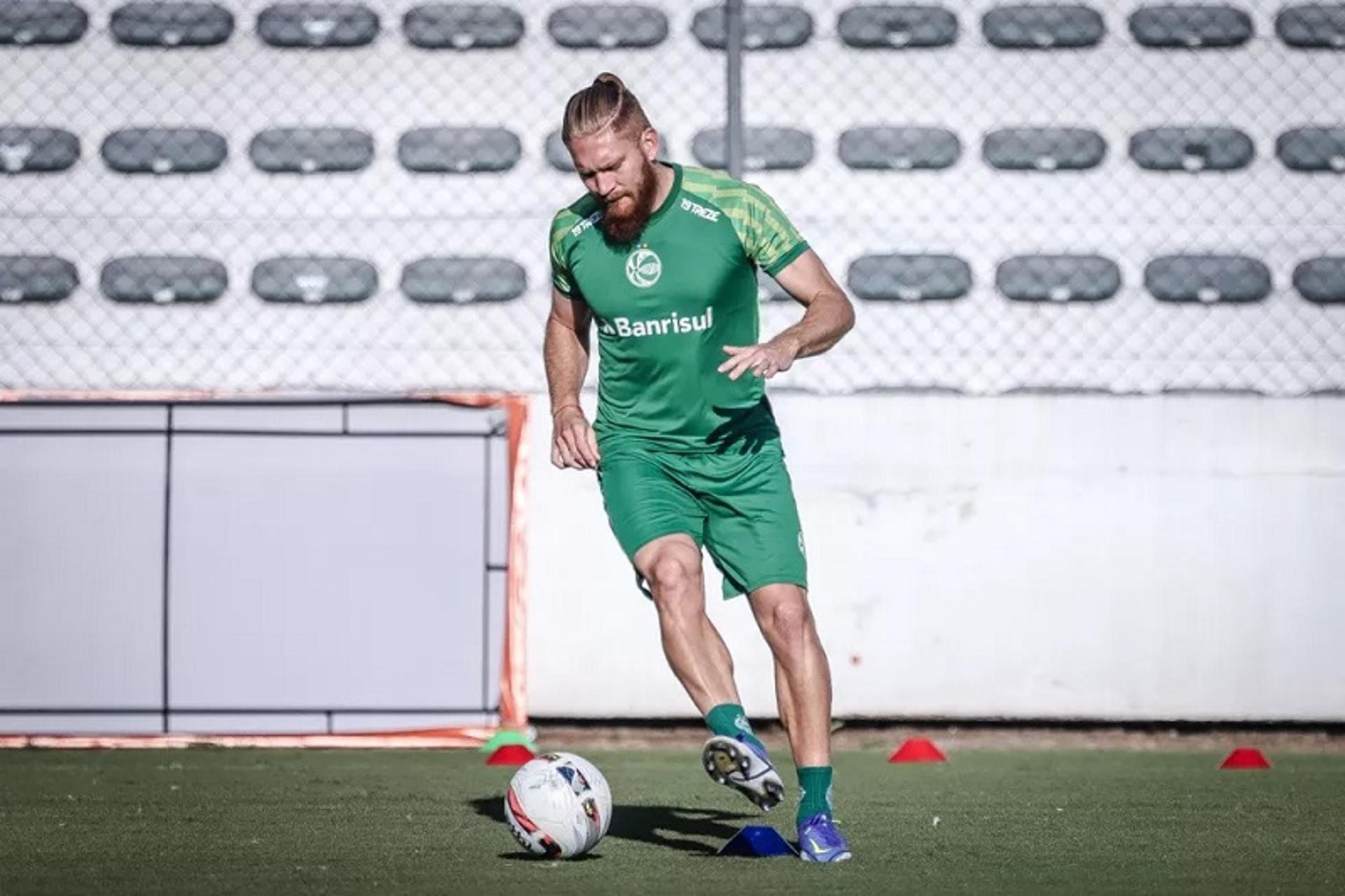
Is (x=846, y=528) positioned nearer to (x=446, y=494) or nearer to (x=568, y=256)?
(x=446, y=494)

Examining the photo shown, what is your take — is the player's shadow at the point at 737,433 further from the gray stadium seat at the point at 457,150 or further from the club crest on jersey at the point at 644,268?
the gray stadium seat at the point at 457,150

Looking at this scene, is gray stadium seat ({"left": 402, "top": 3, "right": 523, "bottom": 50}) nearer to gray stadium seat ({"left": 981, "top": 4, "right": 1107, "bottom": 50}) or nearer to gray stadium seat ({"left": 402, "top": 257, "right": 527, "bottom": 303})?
gray stadium seat ({"left": 402, "top": 257, "right": 527, "bottom": 303})

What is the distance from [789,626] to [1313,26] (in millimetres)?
4876

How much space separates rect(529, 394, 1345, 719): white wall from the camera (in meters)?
8.58

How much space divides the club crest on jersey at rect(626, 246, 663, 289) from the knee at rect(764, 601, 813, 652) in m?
0.82

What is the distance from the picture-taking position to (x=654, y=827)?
19.0 ft

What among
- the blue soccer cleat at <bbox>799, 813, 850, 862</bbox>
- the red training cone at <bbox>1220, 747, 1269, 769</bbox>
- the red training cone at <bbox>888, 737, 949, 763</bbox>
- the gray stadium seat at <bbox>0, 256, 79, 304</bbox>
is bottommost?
the red training cone at <bbox>888, 737, 949, 763</bbox>

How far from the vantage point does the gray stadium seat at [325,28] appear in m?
8.92

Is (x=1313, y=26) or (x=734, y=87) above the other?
(x=1313, y=26)

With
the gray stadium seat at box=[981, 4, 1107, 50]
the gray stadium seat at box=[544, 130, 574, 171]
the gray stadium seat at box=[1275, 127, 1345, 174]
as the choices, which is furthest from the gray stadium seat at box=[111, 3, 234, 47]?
the gray stadium seat at box=[1275, 127, 1345, 174]

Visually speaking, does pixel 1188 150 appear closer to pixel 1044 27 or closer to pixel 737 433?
pixel 1044 27

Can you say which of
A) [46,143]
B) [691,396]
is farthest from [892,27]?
[691,396]

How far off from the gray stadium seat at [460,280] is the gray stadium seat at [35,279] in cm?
134

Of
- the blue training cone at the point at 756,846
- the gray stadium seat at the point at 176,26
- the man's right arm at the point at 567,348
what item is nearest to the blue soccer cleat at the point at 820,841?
the blue training cone at the point at 756,846
